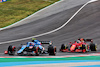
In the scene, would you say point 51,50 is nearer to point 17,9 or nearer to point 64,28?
point 64,28

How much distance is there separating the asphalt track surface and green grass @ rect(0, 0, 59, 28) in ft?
9.95

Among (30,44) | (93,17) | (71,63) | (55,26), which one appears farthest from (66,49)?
(93,17)

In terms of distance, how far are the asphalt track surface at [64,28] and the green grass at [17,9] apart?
9.95ft

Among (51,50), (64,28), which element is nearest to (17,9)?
(64,28)

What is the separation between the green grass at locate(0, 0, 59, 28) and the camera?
30848 mm

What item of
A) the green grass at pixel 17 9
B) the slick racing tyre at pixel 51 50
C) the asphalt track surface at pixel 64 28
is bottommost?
the slick racing tyre at pixel 51 50

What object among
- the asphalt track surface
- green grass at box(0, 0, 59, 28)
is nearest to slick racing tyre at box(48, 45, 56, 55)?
the asphalt track surface

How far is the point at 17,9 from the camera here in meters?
35.4

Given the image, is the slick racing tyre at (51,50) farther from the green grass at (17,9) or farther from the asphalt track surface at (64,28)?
the green grass at (17,9)

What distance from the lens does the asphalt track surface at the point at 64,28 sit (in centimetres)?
2236

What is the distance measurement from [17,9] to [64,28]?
11346 millimetres

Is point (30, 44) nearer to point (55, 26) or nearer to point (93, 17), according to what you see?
point (55, 26)

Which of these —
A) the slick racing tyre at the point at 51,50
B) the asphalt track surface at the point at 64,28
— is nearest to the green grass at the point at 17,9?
the asphalt track surface at the point at 64,28

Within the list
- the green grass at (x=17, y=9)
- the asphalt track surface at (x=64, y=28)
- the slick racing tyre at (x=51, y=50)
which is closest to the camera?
the slick racing tyre at (x=51, y=50)
